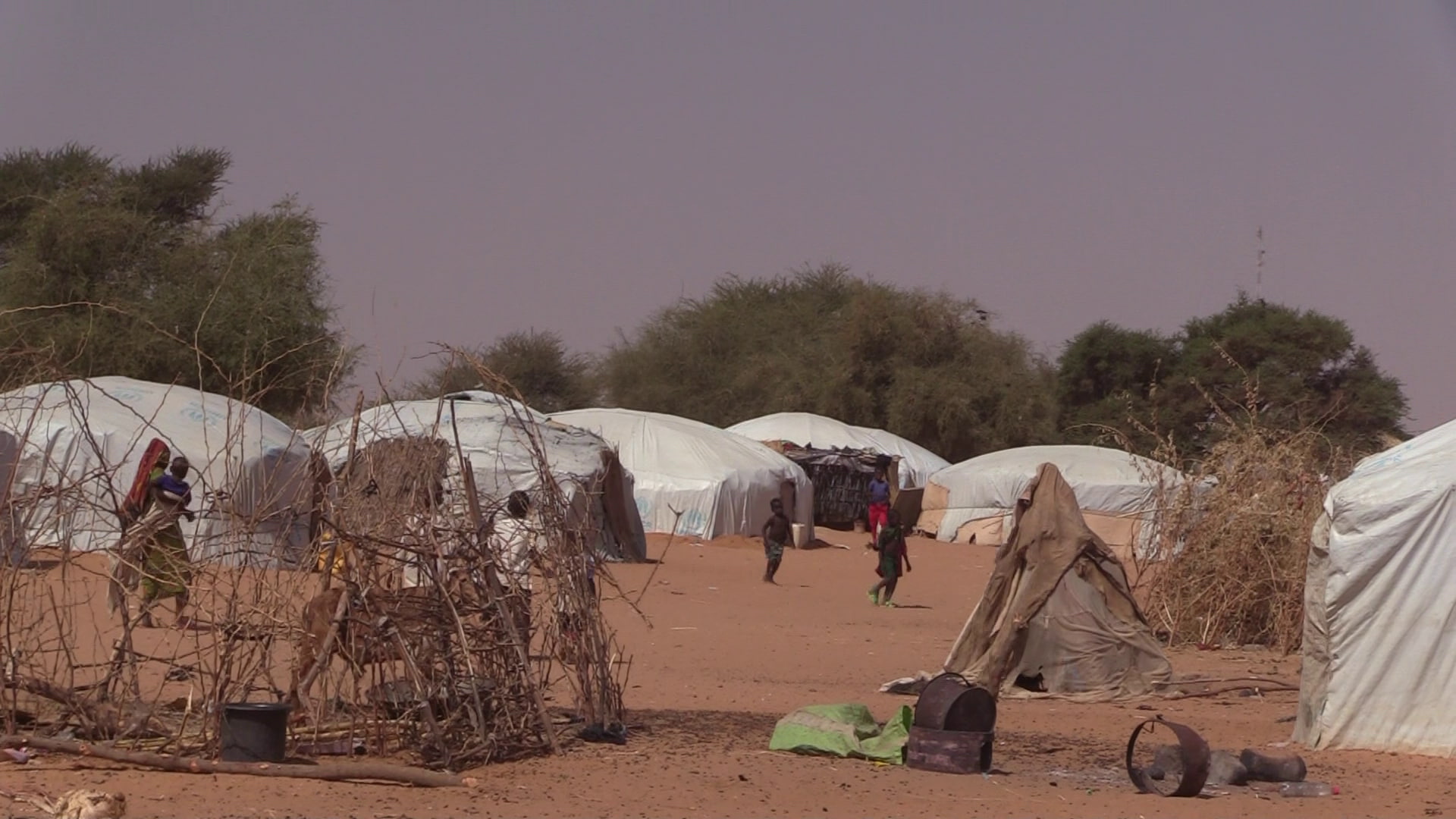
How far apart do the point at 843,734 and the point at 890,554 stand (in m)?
9.68

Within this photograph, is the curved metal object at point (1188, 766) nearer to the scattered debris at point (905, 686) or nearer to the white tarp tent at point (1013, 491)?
the scattered debris at point (905, 686)

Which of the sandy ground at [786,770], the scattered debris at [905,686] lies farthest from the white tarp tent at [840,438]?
the scattered debris at [905,686]

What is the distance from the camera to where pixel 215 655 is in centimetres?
703

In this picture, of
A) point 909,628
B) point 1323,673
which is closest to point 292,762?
point 1323,673

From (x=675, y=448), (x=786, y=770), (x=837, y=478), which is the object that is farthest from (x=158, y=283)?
(x=786, y=770)

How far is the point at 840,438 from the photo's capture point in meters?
39.0

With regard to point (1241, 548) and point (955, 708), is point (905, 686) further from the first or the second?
point (1241, 548)

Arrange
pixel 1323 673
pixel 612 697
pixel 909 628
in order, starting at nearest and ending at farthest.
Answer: pixel 612 697 < pixel 1323 673 < pixel 909 628

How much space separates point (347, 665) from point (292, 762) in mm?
579

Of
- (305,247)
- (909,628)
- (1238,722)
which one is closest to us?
(1238,722)

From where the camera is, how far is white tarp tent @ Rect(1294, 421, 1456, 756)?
8.16m

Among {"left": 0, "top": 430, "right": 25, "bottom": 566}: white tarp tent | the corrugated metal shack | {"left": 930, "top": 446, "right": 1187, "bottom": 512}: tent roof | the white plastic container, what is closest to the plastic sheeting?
{"left": 930, "top": 446, "right": 1187, "bottom": 512}: tent roof

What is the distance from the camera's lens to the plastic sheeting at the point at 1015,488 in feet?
107

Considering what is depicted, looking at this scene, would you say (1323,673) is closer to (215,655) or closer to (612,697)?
(612,697)
